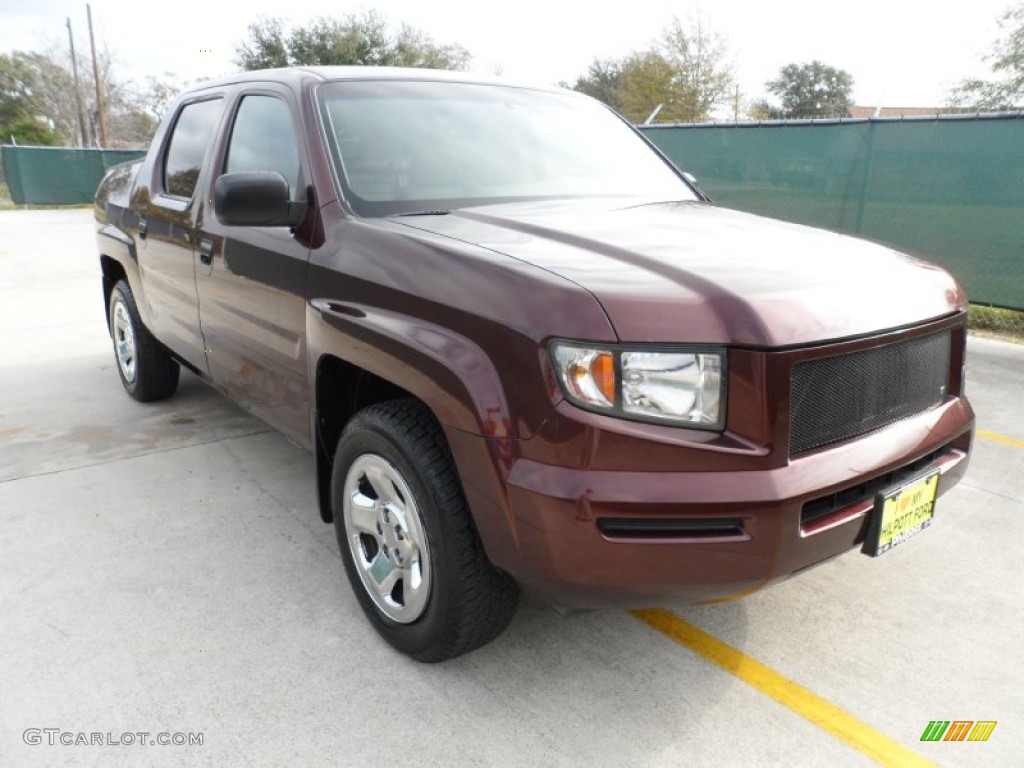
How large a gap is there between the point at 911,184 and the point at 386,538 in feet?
24.4

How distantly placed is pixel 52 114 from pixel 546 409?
55422mm

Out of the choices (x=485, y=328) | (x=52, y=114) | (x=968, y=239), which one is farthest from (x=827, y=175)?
(x=52, y=114)

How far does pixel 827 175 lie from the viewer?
28.7ft

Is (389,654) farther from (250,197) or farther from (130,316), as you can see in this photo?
(130,316)

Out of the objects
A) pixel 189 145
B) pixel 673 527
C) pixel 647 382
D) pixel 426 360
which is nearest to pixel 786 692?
pixel 673 527

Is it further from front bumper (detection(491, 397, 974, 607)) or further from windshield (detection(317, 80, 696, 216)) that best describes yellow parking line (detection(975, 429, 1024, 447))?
front bumper (detection(491, 397, 974, 607))

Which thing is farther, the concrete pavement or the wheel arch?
the concrete pavement

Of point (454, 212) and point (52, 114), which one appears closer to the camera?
point (454, 212)

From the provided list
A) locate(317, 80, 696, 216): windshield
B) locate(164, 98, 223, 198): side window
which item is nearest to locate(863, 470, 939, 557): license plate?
locate(317, 80, 696, 216): windshield

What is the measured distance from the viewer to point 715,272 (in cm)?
214

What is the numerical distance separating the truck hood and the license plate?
1.47 feet

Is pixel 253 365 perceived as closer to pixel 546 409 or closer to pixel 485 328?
pixel 485 328

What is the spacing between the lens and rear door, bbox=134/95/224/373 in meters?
3.82

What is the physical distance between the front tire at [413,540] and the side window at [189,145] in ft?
6.55
